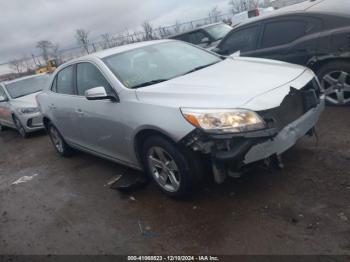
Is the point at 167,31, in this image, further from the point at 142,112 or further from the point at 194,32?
the point at 142,112

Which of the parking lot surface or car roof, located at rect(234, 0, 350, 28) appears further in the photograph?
car roof, located at rect(234, 0, 350, 28)

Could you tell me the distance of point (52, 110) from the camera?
6.31 m

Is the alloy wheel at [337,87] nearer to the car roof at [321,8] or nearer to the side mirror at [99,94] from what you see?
the car roof at [321,8]

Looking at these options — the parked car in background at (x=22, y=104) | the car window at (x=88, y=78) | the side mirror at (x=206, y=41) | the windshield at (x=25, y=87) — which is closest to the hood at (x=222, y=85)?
the car window at (x=88, y=78)

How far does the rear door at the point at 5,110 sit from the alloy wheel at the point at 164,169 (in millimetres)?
7630

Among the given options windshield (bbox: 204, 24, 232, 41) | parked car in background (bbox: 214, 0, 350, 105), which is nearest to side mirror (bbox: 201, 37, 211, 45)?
windshield (bbox: 204, 24, 232, 41)

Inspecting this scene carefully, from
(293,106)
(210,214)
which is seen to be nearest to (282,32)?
(293,106)

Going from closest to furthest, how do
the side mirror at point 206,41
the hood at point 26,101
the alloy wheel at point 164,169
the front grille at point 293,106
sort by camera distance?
the front grille at point 293,106 < the alloy wheel at point 164,169 < the hood at point 26,101 < the side mirror at point 206,41

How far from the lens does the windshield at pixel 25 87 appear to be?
10.6 m

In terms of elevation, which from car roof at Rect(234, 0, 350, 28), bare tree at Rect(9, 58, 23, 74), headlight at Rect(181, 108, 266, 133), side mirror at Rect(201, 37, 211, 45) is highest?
car roof at Rect(234, 0, 350, 28)

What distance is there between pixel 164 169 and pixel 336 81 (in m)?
3.27

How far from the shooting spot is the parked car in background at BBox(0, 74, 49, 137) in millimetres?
9656

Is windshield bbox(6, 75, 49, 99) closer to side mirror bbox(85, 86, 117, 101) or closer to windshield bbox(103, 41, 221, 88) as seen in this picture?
windshield bbox(103, 41, 221, 88)

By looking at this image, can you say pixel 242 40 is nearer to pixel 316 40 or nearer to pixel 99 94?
pixel 316 40
